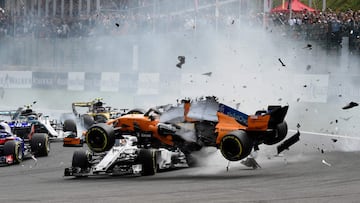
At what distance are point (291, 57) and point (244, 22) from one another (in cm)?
262

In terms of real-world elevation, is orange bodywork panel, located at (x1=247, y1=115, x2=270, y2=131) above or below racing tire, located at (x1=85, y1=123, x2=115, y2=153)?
above

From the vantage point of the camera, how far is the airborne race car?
16.4m

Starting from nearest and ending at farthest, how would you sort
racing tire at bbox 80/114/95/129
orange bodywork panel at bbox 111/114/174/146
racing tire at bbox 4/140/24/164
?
1. orange bodywork panel at bbox 111/114/174/146
2. racing tire at bbox 4/140/24/164
3. racing tire at bbox 80/114/95/129

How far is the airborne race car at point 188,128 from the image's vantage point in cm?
1644

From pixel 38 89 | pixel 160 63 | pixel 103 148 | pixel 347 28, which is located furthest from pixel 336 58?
pixel 38 89

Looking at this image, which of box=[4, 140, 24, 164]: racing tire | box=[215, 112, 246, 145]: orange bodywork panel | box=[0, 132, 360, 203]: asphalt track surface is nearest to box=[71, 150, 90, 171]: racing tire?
box=[0, 132, 360, 203]: asphalt track surface

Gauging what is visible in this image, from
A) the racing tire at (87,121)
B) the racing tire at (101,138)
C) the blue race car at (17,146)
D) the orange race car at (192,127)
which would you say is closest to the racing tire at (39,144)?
the blue race car at (17,146)

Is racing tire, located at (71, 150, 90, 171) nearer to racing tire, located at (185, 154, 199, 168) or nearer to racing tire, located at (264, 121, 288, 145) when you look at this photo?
racing tire, located at (185, 154, 199, 168)

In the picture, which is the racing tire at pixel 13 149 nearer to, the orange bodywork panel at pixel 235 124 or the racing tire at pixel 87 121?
the orange bodywork panel at pixel 235 124

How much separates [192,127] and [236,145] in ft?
5.46

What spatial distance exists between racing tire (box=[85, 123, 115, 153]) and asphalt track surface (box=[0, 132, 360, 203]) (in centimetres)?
64

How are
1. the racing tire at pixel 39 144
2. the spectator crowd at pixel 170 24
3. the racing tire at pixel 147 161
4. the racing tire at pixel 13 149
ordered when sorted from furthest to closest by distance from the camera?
the spectator crowd at pixel 170 24 < the racing tire at pixel 39 144 < the racing tire at pixel 13 149 < the racing tire at pixel 147 161

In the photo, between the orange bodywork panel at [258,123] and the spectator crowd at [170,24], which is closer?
the orange bodywork panel at [258,123]

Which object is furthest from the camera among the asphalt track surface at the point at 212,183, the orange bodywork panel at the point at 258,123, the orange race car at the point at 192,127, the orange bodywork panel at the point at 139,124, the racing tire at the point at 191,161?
the racing tire at the point at 191,161
